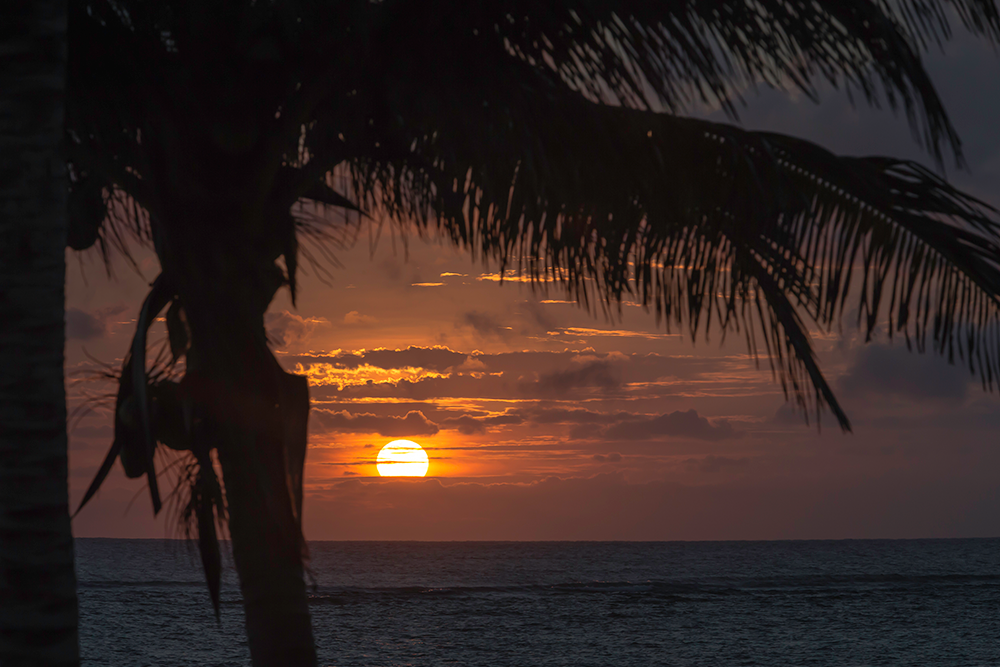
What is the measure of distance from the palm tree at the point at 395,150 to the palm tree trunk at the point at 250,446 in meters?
0.01

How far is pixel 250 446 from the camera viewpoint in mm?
5082

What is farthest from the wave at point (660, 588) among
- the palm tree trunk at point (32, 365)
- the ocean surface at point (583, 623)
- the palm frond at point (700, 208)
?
the palm tree trunk at point (32, 365)

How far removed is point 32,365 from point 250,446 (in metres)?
1.73

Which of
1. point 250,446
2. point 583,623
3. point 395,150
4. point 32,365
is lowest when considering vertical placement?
point 583,623

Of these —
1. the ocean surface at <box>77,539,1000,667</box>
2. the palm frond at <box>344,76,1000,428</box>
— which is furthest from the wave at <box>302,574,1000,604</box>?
the palm frond at <box>344,76,1000,428</box>

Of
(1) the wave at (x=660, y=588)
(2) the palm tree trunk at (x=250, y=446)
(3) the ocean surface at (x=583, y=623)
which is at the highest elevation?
(2) the palm tree trunk at (x=250, y=446)

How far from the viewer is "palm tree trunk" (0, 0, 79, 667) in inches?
137

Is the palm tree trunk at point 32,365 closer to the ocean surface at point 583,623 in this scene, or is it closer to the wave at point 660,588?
the ocean surface at point 583,623

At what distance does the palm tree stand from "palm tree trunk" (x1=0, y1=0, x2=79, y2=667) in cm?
119

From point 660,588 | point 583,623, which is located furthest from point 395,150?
point 660,588

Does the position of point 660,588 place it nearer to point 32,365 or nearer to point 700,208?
point 700,208

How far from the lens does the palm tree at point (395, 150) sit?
182 inches

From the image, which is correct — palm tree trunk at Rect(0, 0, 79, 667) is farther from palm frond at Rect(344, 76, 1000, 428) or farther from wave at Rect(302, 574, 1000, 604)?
wave at Rect(302, 574, 1000, 604)

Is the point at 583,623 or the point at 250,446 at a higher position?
the point at 250,446
